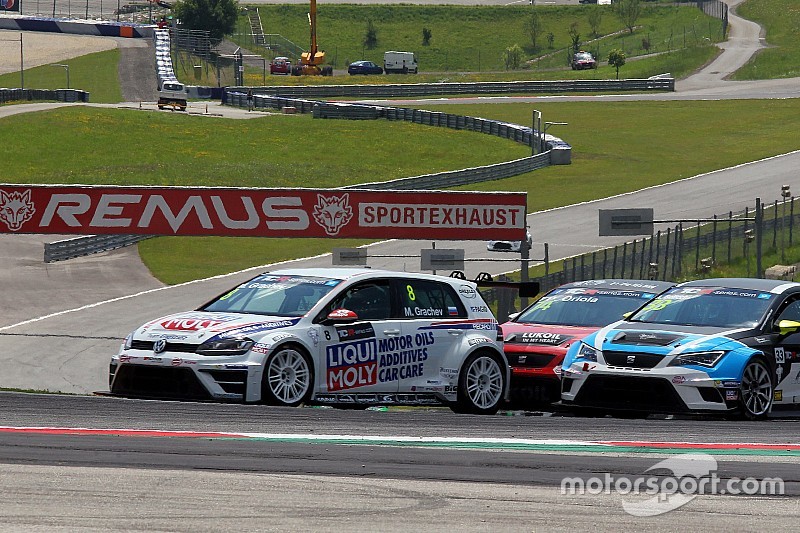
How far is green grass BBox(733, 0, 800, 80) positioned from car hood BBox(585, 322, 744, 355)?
7463 centimetres

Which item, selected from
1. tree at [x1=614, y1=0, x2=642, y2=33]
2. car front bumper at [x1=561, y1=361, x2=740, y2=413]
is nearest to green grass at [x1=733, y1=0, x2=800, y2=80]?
tree at [x1=614, y1=0, x2=642, y2=33]

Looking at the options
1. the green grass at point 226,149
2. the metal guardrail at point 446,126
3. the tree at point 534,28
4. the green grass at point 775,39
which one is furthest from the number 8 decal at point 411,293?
the tree at point 534,28

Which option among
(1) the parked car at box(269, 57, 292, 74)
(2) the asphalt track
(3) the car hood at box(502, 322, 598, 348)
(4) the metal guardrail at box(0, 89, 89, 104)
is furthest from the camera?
(1) the parked car at box(269, 57, 292, 74)

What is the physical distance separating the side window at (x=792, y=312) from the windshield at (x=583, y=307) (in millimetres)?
2154

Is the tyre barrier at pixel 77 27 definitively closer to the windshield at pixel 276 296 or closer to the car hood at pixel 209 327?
the windshield at pixel 276 296

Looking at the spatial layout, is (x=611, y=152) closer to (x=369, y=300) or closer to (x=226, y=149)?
(x=226, y=149)

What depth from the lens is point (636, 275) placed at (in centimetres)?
2673

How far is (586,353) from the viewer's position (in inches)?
522

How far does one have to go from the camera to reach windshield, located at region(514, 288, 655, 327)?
15.5 m

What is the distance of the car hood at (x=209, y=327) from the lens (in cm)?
1223

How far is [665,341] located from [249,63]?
9231 centimetres

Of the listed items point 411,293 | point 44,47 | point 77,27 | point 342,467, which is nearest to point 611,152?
point 411,293

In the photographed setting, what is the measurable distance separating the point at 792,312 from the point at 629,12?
347 feet

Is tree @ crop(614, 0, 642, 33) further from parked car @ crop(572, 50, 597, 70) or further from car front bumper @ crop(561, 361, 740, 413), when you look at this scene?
car front bumper @ crop(561, 361, 740, 413)
